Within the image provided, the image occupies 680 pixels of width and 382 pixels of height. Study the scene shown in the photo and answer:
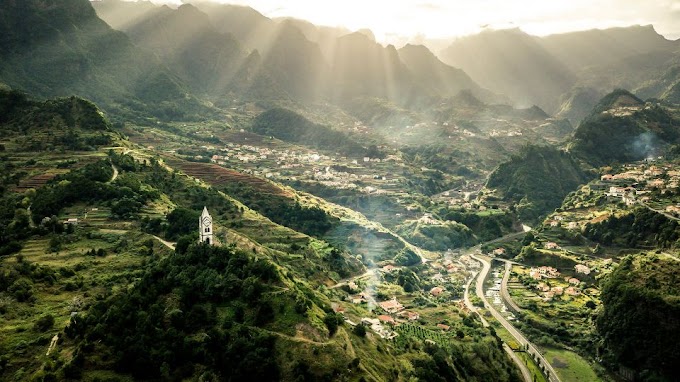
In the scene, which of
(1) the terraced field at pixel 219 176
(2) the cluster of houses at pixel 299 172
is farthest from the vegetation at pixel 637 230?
(1) the terraced field at pixel 219 176

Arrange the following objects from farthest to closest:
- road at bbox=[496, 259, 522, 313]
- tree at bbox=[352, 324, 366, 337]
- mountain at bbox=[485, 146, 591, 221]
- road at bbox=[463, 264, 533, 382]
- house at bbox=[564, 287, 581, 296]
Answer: mountain at bbox=[485, 146, 591, 221]
house at bbox=[564, 287, 581, 296]
road at bbox=[496, 259, 522, 313]
road at bbox=[463, 264, 533, 382]
tree at bbox=[352, 324, 366, 337]

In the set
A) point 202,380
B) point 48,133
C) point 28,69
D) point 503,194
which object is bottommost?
point 503,194

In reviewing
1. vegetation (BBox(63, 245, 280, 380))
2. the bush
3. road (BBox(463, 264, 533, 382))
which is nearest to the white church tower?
vegetation (BBox(63, 245, 280, 380))

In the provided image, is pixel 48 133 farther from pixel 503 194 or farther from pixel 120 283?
pixel 503 194

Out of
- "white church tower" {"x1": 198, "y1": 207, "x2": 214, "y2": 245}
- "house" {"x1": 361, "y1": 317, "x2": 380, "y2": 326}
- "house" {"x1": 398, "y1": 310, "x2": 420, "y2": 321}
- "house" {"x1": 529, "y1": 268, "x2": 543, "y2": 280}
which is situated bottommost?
"house" {"x1": 529, "y1": 268, "x2": 543, "y2": 280}

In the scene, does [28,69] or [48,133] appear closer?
[48,133]

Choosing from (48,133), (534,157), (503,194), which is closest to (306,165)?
(503,194)

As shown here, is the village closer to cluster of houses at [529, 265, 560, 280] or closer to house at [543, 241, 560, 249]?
cluster of houses at [529, 265, 560, 280]

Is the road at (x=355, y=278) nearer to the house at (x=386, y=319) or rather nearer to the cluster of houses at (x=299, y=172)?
the house at (x=386, y=319)

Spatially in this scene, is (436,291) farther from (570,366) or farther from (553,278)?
(570,366)
